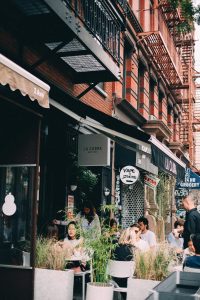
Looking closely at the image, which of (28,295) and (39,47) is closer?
(28,295)

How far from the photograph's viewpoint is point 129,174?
540 inches

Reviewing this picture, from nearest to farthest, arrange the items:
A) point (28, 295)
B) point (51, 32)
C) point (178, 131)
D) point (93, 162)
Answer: point (28, 295) < point (51, 32) < point (93, 162) < point (178, 131)

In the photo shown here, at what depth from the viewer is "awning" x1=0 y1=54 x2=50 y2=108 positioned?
5295 millimetres

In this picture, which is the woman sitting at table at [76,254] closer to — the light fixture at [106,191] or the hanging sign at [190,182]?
the light fixture at [106,191]

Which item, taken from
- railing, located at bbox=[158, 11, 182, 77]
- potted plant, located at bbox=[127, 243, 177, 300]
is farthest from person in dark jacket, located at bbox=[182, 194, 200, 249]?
railing, located at bbox=[158, 11, 182, 77]

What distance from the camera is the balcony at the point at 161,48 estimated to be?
17.5 m

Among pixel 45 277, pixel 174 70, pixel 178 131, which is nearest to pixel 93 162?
pixel 45 277

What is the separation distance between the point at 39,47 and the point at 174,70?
42.3 feet

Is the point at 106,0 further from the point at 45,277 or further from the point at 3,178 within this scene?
the point at 45,277

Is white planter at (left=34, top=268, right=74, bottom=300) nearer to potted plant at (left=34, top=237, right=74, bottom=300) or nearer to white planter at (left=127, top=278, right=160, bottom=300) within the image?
potted plant at (left=34, top=237, right=74, bottom=300)

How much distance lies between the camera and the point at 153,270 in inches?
247

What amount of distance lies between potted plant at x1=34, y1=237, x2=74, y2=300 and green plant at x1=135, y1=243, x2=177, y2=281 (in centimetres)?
104

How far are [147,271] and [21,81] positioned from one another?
3154 millimetres

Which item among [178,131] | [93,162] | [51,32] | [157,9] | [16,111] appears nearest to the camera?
[16,111]
